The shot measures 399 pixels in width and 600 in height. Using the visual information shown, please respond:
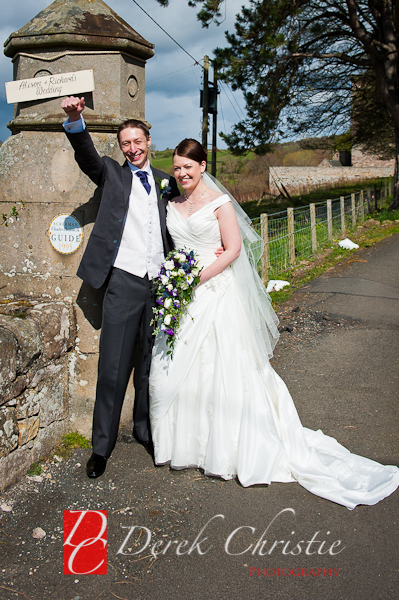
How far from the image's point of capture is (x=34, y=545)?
8.94ft

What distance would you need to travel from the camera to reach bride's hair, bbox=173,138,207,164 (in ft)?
11.1

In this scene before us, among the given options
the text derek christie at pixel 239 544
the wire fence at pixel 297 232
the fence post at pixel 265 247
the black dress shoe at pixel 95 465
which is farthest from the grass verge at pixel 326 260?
the text derek christie at pixel 239 544

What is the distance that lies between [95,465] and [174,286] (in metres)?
1.42

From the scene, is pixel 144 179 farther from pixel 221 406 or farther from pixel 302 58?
pixel 302 58

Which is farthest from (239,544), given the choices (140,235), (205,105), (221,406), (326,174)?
(326,174)

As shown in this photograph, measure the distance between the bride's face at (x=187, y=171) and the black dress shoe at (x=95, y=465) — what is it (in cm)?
208

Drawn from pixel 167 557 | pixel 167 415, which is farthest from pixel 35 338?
pixel 167 557

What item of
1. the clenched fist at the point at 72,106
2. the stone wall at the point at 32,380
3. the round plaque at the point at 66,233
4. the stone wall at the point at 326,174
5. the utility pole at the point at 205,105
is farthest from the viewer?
the stone wall at the point at 326,174

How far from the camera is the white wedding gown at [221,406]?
10.8ft

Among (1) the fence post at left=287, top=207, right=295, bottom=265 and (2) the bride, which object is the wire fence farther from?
(2) the bride

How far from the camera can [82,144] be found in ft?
10.1

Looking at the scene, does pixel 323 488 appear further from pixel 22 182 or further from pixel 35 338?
pixel 22 182

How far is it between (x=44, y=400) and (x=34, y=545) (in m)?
1.08

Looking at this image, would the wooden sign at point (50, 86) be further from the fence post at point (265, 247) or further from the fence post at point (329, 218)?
the fence post at point (329, 218)
